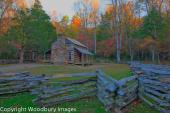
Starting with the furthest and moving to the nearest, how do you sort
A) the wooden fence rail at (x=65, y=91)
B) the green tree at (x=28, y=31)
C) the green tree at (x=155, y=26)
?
1. the green tree at (x=28, y=31)
2. the green tree at (x=155, y=26)
3. the wooden fence rail at (x=65, y=91)

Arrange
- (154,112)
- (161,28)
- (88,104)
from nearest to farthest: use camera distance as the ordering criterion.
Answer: (154,112), (88,104), (161,28)

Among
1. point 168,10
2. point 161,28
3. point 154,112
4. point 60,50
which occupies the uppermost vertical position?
point 168,10

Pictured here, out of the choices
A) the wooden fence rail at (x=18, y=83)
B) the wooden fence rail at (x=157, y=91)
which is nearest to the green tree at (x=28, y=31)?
the wooden fence rail at (x=18, y=83)

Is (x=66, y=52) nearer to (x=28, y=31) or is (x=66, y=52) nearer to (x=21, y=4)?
(x=28, y=31)

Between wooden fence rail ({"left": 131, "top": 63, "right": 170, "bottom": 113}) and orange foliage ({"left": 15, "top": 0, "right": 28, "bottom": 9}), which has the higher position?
orange foliage ({"left": 15, "top": 0, "right": 28, "bottom": 9})

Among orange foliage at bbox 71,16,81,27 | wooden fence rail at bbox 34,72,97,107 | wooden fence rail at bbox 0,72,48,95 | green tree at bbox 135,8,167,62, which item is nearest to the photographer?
wooden fence rail at bbox 34,72,97,107

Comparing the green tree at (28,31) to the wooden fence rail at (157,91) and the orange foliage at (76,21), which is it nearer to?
the orange foliage at (76,21)

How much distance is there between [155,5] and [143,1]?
2.31 metres

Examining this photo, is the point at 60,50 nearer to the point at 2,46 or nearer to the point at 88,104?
the point at 2,46

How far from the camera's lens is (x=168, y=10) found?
5328 centimetres

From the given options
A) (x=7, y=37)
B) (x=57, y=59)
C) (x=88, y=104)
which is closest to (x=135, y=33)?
(x=57, y=59)

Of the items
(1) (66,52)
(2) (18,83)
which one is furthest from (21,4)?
(2) (18,83)

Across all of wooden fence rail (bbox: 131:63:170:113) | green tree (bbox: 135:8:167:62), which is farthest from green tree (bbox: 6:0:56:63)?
wooden fence rail (bbox: 131:63:170:113)

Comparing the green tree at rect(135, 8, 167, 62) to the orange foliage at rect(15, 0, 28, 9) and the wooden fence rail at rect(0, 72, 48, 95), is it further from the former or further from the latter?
the wooden fence rail at rect(0, 72, 48, 95)
